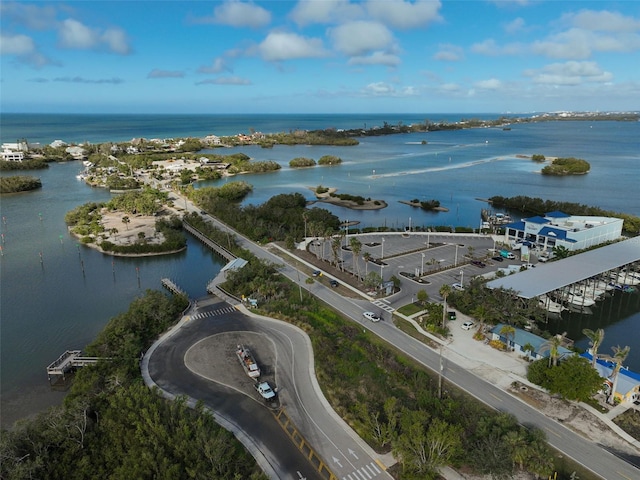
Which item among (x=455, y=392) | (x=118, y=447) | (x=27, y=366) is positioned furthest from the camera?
(x=27, y=366)

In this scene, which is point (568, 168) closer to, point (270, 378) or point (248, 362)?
point (270, 378)

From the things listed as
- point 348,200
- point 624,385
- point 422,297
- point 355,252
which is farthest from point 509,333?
point 348,200

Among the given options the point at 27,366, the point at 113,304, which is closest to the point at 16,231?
the point at 113,304

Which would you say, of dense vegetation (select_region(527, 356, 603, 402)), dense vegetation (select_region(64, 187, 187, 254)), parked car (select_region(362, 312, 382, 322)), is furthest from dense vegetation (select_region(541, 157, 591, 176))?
dense vegetation (select_region(527, 356, 603, 402))

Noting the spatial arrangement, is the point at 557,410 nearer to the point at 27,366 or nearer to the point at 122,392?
the point at 122,392

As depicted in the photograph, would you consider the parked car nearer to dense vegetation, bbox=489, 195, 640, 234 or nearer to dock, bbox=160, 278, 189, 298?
dock, bbox=160, 278, 189, 298

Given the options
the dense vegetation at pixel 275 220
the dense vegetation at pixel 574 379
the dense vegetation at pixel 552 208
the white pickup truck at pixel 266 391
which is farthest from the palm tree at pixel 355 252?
the dense vegetation at pixel 552 208

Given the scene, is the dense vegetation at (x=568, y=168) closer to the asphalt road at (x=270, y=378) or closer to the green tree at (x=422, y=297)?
the green tree at (x=422, y=297)
